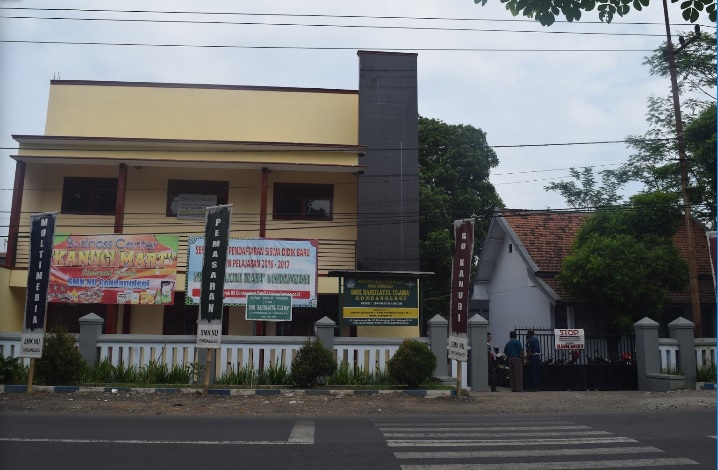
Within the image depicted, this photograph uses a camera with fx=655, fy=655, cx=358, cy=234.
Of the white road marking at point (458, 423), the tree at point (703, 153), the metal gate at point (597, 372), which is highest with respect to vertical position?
the tree at point (703, 153)

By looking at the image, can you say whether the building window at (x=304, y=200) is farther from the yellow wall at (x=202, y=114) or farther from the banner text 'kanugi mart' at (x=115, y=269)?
the banner text 'kanugi mart' at (x=115, y=269)

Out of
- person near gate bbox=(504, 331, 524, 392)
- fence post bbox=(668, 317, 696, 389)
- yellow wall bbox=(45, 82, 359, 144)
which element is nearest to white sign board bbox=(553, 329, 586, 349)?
person near gate bbox=(504, 331, 524, 392)

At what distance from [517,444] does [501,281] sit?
2081cm

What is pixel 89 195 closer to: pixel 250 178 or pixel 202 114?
pixel 202 114

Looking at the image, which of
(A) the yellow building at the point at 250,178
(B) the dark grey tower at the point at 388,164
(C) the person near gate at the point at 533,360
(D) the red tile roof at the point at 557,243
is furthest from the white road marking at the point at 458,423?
(D) the red tile roof at the point at 557,243

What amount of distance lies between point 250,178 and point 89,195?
5.14 m

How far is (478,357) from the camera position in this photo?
1529 centimetres

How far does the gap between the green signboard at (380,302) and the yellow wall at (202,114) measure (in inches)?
203

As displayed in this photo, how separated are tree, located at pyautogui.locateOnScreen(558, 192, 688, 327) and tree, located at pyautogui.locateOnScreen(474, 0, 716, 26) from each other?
13385 millimetres

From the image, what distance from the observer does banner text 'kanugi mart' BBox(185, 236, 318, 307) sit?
18141 millimetres

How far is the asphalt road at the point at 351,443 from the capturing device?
263 inches

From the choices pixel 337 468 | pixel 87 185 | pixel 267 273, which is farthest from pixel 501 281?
pixel 337 468

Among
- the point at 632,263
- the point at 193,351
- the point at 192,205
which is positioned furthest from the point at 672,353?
the point at 192,205

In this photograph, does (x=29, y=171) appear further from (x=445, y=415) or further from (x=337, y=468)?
(x=337, y=468)
